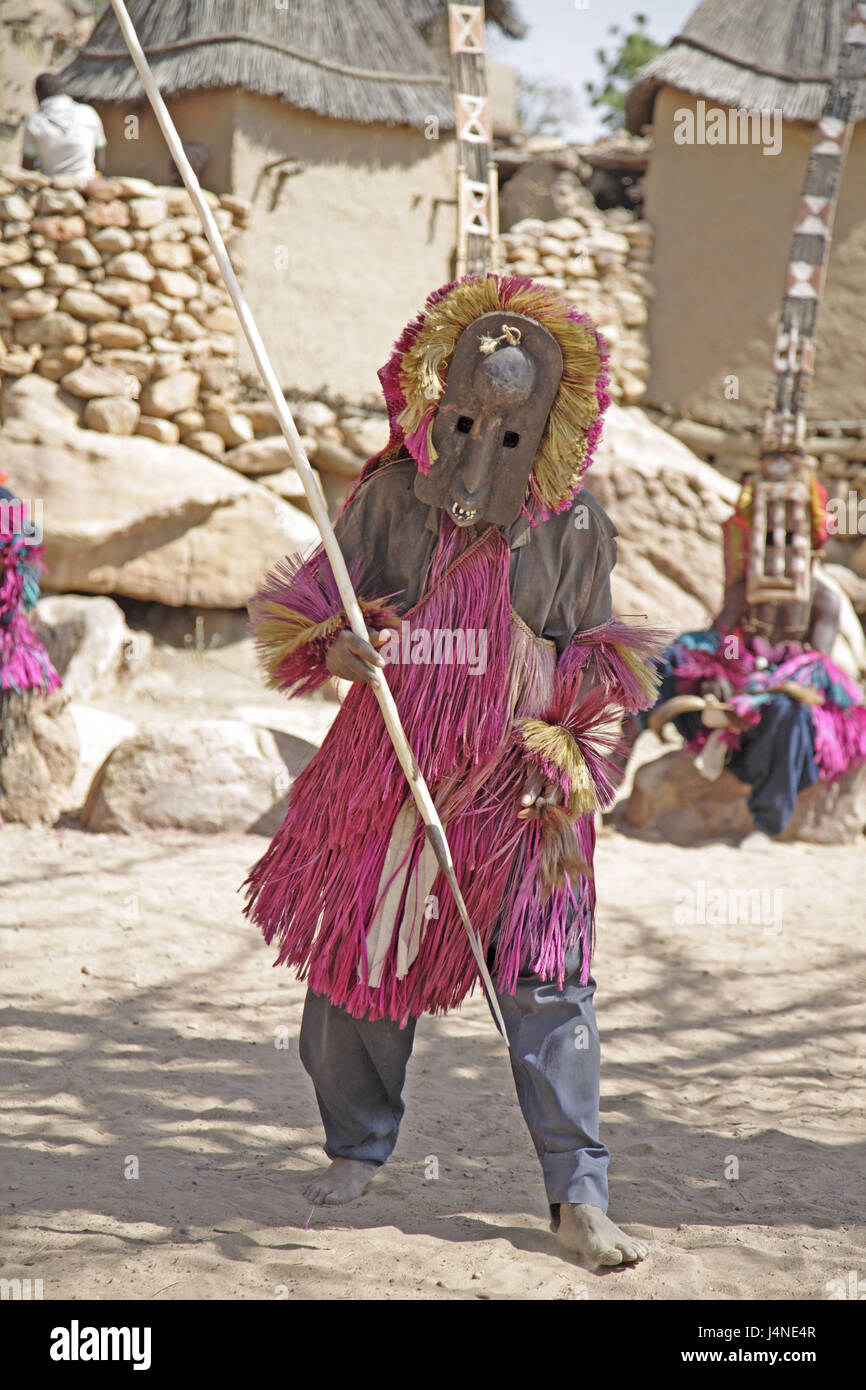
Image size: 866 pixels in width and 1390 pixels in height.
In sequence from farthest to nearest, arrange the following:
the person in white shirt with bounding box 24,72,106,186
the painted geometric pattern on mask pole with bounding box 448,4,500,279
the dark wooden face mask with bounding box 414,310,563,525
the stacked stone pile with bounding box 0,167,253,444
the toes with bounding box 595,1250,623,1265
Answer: the person in white shirt with bounding box 24,72,106,186
the stacked stone pile with bounding box 0,167,253,444
the painted geometric pattern on mask pole with bounding box 448,4,500,279
the dark wooden face mask with bounding box 414,310,563,525
the toes with bounding box 595,1250,623,1265

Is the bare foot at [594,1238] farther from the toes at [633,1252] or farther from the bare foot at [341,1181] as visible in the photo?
the bare foot at [341,1181]

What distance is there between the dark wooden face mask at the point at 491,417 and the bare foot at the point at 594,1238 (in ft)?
4.43

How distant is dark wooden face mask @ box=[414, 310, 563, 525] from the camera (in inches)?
97.7

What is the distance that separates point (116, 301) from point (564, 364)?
688 cm

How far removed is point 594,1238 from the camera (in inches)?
92.8

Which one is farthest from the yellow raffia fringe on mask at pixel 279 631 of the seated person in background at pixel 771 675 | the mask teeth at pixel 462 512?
the seated person in background at pixel 771 675

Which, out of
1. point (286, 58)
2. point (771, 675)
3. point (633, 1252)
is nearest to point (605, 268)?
point (286, 58)

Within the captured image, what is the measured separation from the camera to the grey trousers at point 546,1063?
2430 millimetres

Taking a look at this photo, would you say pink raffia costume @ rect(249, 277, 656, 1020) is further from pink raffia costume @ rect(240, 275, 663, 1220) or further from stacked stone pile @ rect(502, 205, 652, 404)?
stacked stone pile @ rect(502, 205, 652, 404)

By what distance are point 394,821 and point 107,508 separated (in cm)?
617

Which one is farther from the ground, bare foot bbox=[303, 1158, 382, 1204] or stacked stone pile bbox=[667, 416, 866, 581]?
stacked stone pile bbox=[667, 416, 866, 581]

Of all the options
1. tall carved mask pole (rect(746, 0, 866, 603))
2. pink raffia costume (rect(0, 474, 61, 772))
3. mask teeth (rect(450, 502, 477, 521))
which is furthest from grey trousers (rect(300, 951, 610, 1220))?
tall carved mask pole (rect(746, 0, 866, 603))

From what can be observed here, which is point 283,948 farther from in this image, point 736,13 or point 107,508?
point 736,13

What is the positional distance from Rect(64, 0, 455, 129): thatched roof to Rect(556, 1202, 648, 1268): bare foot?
337 inches
